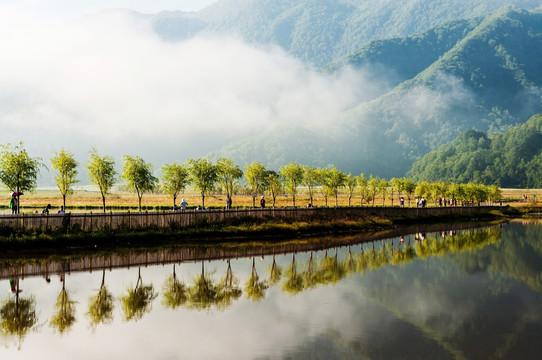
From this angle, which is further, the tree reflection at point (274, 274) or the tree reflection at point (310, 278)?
the tree reflection at point (274, 274)

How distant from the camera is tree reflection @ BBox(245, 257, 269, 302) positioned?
25.0 m

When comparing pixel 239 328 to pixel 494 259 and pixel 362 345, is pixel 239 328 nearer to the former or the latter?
pixel 362 345

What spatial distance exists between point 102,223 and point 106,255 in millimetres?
7217

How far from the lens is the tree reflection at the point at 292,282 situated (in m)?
26.6

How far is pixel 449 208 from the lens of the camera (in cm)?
9262

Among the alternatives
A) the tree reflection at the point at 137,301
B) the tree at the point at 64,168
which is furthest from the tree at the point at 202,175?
the tree reflection at the point at 137,301

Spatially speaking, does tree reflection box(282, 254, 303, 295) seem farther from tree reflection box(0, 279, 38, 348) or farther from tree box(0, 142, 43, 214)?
tree box(0, 142, 43, 214)

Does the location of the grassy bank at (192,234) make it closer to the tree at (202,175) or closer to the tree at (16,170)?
the tree at (16,170)

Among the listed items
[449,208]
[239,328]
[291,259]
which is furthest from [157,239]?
[449,208]

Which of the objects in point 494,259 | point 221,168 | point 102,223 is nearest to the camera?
point 494,259

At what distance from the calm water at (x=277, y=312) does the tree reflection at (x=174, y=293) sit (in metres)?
0.05

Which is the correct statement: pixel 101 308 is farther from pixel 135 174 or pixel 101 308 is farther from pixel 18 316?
pixel 135 174

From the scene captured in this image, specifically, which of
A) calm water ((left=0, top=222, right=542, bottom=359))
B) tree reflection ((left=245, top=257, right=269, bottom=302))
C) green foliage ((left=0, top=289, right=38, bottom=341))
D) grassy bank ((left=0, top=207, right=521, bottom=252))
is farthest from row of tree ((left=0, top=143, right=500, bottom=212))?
tree reflection ((left=245, top=257, right=269, bottom=302))

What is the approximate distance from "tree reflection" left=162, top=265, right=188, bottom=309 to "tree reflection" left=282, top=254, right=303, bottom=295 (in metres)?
5.22
